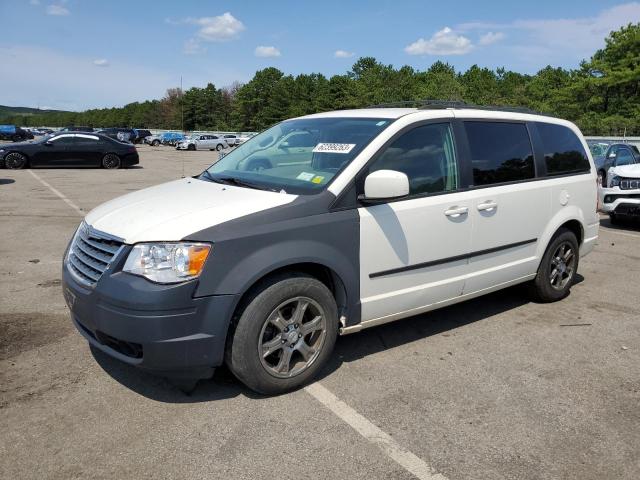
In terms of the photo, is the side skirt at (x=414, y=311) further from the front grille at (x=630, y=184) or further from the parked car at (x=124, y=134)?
the parked car at (x=124, y=134)

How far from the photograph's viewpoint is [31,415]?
127 inches

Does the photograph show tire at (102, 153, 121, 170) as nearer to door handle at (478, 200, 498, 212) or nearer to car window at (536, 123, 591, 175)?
car window at (536, 123, 591, 175)

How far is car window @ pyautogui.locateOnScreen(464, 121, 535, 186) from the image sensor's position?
445 centimetres

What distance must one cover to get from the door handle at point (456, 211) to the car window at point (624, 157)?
1165 centimetres

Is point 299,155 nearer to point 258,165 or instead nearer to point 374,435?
point 258,165

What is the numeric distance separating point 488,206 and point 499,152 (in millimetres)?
557

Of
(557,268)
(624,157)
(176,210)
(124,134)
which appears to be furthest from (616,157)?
(124,134)

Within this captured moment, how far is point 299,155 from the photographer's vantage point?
416 centimetres

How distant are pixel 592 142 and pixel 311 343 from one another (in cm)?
1486

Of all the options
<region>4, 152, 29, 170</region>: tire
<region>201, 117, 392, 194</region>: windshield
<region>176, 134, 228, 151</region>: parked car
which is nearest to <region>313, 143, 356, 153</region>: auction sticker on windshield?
<region>201, 117, 392, 194</region>: windshield

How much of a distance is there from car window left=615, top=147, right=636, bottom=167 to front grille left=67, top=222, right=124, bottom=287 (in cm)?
1377

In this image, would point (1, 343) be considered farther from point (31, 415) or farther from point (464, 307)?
point (464, 307)

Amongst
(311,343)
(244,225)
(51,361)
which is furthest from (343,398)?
(51,361)

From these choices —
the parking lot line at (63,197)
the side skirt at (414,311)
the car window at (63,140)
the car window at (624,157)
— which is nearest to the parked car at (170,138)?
the car window at (63,140)
